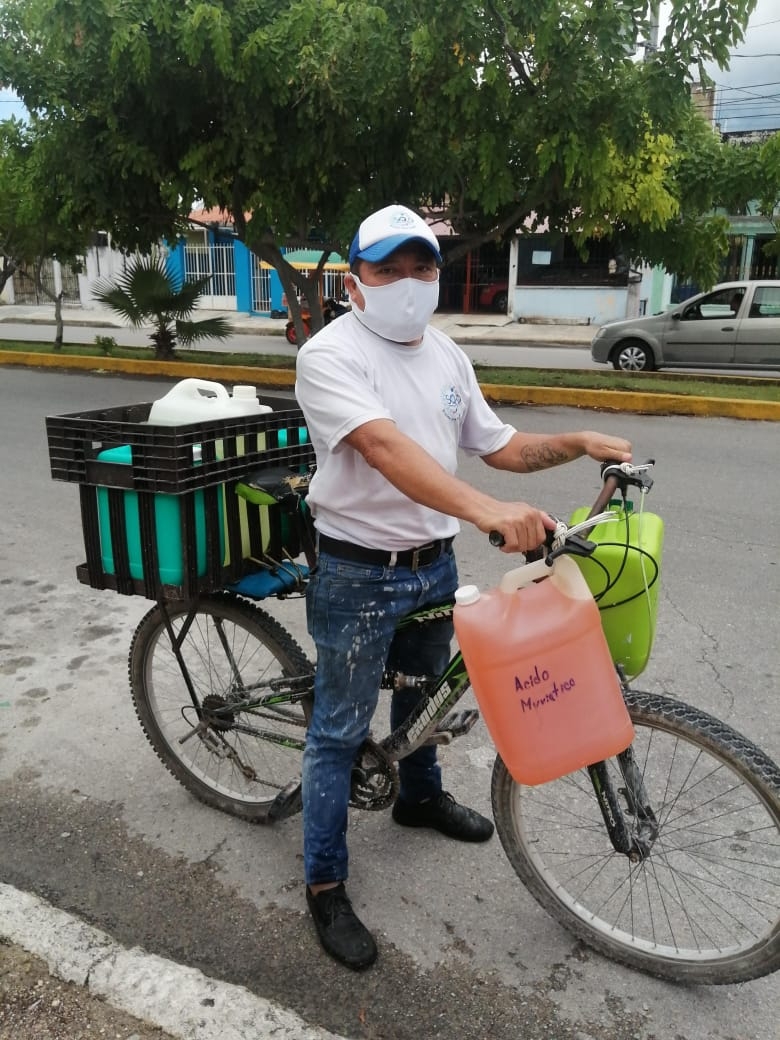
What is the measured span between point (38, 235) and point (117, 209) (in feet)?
19.8

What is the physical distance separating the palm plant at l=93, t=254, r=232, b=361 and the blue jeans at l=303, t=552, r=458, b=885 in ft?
38.9

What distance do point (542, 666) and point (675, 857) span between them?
1.09 metres

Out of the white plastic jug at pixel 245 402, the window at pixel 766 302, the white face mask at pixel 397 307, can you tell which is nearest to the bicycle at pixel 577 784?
the white plastic jug at pixel 245 402

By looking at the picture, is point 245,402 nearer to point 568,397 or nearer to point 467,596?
point 467,596

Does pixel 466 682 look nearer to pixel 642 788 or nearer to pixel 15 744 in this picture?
pixel 642 788

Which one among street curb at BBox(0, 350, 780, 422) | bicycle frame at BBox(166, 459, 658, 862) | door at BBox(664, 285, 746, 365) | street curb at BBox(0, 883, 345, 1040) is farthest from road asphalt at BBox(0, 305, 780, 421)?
street curb at BBox(0, 883, 345, 1040)

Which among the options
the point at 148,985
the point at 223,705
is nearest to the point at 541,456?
the point at 223,705

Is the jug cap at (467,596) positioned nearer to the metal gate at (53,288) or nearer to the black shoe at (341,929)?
the black shoe at (341,929)

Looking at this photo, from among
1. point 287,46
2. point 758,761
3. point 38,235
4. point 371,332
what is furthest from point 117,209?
point 758,761

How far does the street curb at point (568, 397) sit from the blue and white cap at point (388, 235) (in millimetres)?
8707

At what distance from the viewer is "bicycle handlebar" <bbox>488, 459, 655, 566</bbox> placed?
174 cm

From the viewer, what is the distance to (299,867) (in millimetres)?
2594

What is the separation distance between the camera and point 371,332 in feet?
6.78

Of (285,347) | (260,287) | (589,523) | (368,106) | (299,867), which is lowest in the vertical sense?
(299,867)
